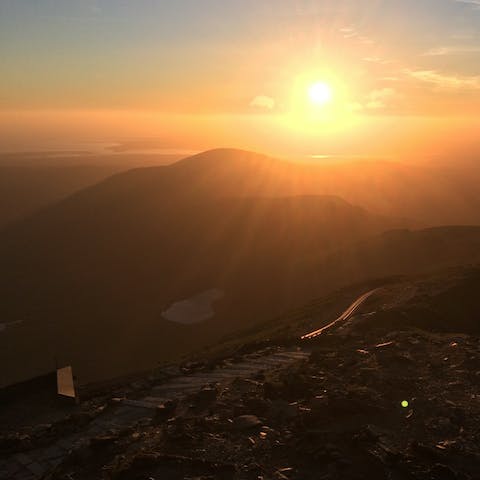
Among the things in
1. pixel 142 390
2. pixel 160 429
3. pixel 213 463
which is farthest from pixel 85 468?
pixel 142 390

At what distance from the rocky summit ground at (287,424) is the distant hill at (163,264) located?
72.0 ft

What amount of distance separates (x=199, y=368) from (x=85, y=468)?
31.0 feet

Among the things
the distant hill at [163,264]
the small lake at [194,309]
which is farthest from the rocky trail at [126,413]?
the small lake at [194,309]

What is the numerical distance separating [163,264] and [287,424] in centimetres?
6332

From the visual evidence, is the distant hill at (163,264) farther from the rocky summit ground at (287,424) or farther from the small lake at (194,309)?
the rocky summit ground at (287,424)

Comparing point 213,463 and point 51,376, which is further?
point 51,376

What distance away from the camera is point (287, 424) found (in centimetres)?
1388

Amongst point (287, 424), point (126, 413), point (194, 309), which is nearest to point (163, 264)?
point (194, 309)

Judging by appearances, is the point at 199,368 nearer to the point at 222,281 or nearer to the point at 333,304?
the point at 333,304

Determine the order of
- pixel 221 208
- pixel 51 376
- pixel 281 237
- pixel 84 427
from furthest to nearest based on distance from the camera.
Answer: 1. pixel 221 208
2. pixel 281 237
3. pixel 51 376
4. pixel 84 427

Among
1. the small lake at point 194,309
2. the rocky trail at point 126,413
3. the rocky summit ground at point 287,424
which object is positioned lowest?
the small lake at point 194,309

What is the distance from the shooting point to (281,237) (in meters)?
81.8

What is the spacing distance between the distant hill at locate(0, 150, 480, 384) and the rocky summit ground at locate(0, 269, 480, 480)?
21.9 metres

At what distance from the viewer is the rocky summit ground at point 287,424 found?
11961 mm
